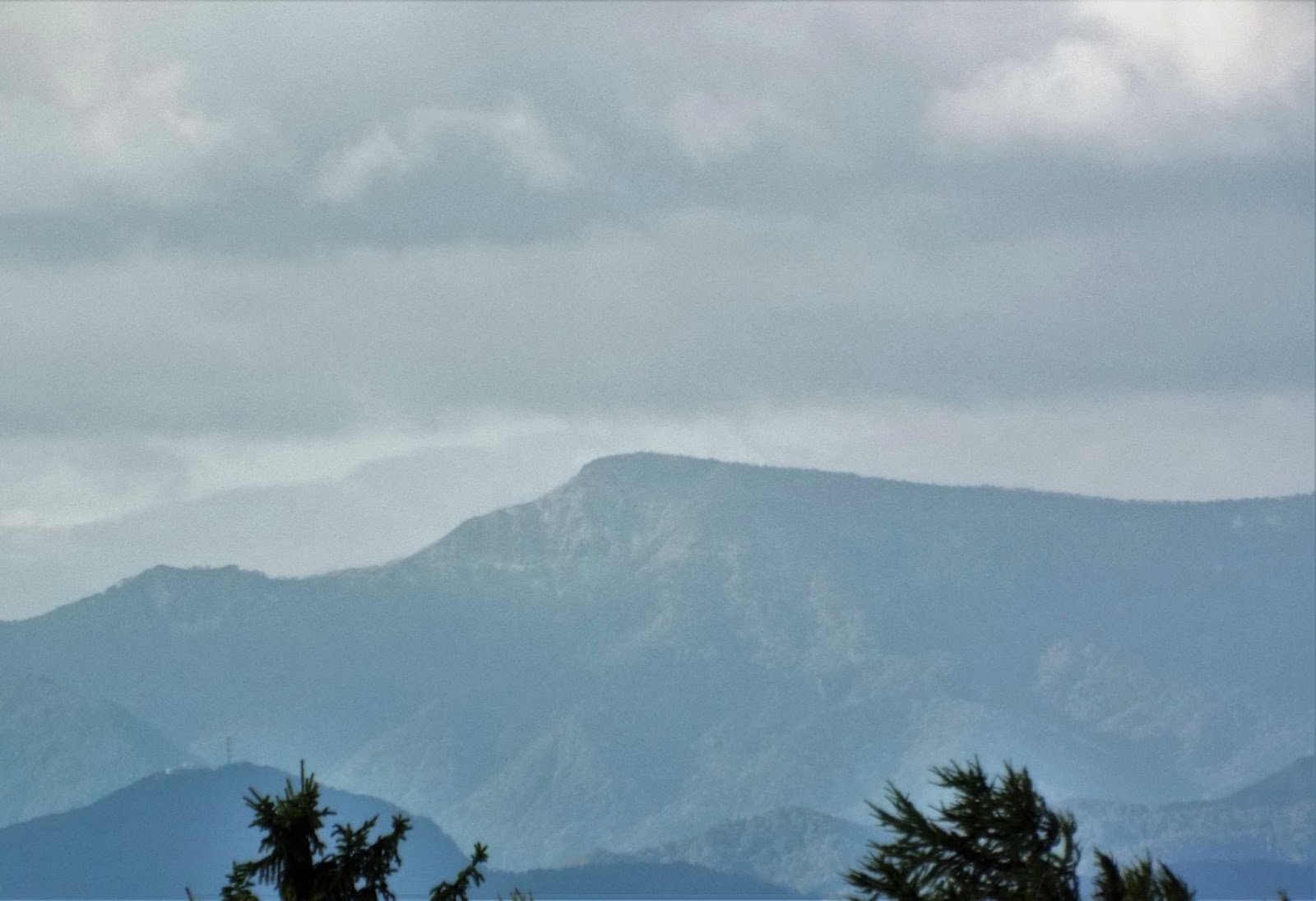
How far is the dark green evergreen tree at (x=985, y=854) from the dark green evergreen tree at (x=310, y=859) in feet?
20.6

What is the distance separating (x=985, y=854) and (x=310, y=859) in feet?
33.0

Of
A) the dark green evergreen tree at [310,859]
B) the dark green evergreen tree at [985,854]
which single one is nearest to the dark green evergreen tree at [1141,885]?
the dark green evergreen tree at [985,854]

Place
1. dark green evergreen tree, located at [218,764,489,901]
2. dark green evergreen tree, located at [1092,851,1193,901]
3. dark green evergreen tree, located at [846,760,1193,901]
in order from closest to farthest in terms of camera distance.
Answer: dark green evergreen tree, located at [1092,851,1193,901] < dark green evergreen tree, located at [846,760,1193,901] < dark green evergreen tree, located at [218,764,489,901]

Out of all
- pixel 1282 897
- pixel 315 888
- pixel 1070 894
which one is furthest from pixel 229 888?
pixel 1282 897

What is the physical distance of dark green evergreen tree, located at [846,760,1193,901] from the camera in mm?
33812

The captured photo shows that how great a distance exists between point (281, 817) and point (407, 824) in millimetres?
4265

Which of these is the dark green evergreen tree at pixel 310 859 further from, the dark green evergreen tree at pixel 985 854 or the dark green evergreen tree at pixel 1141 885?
the dark green evergreen tree at pixel 1141 885

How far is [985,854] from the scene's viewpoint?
3538 cm

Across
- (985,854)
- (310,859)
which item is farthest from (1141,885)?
(310,859)

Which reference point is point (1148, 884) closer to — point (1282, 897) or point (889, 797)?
point (1282, 897)

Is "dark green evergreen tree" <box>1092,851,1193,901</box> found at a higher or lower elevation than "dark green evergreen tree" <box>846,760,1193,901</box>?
lower

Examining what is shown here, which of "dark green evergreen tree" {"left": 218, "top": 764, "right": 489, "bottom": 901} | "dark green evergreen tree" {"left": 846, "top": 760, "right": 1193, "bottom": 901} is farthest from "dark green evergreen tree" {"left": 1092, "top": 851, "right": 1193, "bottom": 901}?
"dark green evergreen tree" {"left": 218, "top": 764, "right": 489, "bottom": 901}

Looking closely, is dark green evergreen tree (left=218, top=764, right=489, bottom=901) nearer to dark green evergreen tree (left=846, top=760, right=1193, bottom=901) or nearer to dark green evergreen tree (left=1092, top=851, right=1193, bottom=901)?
dark green evergreen tree (left=846, top=760, right=1193, bottom=901)

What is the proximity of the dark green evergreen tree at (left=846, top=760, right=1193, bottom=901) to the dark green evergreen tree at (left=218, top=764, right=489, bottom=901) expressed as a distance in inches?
247
